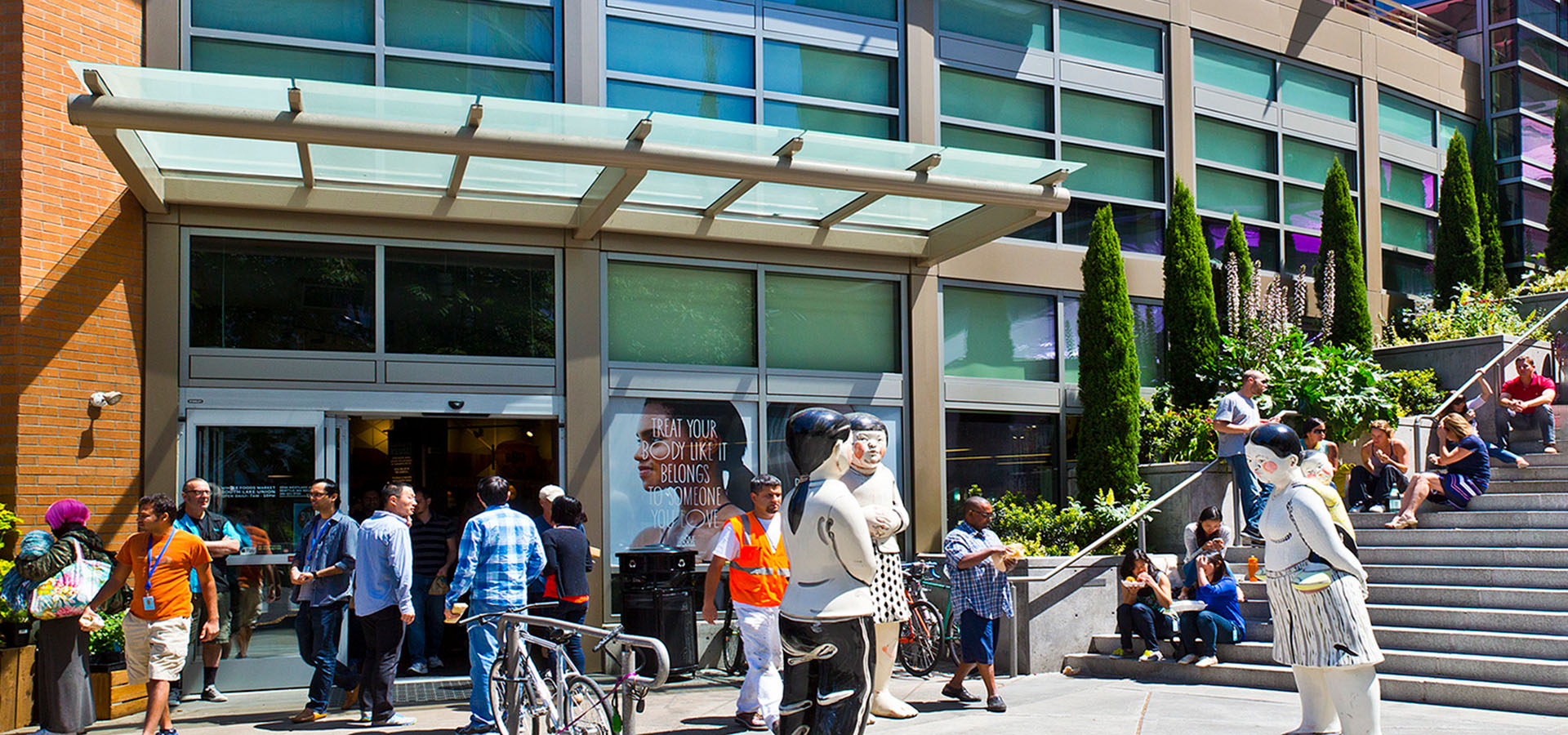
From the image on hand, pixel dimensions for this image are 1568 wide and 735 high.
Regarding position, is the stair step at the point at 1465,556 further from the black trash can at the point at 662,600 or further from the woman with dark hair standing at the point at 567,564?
the woman with dark hair standing at the point at 567,564

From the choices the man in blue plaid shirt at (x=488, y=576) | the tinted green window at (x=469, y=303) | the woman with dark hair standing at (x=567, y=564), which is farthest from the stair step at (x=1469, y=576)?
the tinted green window at (x=469, y=303)

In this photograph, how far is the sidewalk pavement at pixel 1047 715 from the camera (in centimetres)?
838

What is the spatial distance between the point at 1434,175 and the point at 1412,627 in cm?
1014

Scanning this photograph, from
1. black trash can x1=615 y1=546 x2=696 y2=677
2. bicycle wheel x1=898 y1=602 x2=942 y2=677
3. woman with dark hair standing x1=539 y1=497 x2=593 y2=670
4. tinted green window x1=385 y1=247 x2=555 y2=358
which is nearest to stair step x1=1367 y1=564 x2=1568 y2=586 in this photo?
bicycle wheel x1=898 y1=602 x2=942 y2=677

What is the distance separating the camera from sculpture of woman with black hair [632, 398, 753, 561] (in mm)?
11586

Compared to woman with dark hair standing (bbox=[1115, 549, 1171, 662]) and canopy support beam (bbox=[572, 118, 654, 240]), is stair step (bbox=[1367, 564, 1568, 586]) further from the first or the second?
canopy support beam (bbox=[572, 118, 654, 240])

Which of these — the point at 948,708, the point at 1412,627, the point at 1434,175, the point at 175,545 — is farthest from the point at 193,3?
the point at 1434,175

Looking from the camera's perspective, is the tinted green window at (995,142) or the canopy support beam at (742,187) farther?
the tinted green window at (995,142)

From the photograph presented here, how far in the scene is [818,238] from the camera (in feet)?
40.3

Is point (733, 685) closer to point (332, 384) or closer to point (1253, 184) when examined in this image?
point (332, 384)

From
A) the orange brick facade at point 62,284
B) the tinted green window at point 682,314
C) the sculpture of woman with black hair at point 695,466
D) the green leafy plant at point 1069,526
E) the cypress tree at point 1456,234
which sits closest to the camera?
the orange brick facade at point 62,284

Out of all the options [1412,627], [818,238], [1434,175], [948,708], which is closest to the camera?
[948,708]

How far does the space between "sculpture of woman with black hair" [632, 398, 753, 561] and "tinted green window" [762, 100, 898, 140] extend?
287 cm

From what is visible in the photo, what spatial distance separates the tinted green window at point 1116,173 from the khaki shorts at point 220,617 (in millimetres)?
9436
